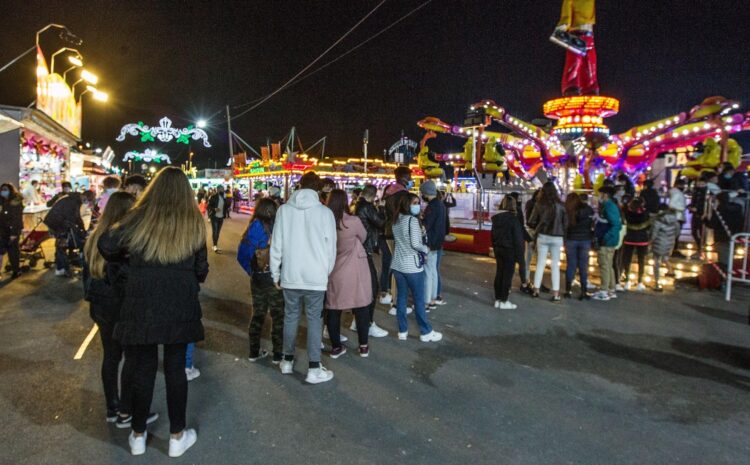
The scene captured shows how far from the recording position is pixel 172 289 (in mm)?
2879

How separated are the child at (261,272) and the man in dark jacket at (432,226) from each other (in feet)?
7.34

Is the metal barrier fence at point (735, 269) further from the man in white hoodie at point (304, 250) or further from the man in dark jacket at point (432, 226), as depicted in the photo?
the man in white hoodie at point (304, 250)

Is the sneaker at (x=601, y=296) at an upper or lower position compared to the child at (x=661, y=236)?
lower

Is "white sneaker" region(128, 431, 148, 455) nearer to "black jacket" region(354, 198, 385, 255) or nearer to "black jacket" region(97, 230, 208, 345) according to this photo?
"black jacket" region(97, 230, 208, 345)

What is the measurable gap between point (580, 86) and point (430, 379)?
23049 millimetres

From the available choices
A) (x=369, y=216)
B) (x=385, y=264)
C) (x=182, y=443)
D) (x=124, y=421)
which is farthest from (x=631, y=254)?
(x=124, y=421)

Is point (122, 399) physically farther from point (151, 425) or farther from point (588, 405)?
point (588, 405)

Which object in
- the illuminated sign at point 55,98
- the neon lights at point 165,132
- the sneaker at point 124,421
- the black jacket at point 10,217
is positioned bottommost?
the sneaker at point 124,421

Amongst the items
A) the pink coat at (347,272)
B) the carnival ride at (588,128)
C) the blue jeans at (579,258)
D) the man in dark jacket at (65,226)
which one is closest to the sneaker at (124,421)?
the pink coat at (347,272)

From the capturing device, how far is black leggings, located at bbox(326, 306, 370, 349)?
4762 millimetres

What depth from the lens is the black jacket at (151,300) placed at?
2838 mm

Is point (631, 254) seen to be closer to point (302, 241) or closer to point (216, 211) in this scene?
point (302, 241)

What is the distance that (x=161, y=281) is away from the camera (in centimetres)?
286

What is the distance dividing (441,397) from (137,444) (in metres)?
2.32
